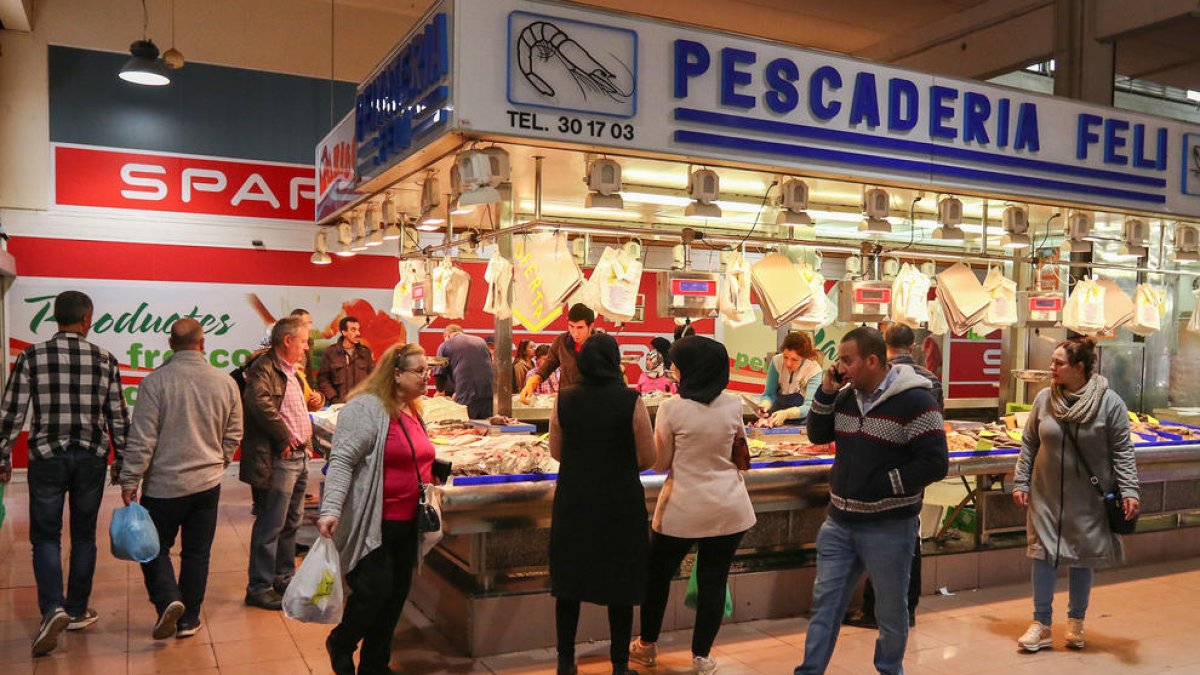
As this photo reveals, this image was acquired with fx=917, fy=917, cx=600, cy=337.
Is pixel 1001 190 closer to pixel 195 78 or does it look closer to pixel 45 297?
pixel 195 78

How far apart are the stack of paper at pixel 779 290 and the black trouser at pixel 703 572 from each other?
232 centimetres

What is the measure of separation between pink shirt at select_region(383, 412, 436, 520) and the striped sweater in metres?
1.93

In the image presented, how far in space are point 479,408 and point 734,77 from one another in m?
4.11

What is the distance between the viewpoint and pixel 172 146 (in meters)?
10.3

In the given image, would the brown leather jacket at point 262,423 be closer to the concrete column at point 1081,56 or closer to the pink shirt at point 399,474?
the pink shirt at point 399,474

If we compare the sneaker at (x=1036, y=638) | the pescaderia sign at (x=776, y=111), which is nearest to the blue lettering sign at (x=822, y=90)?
the pescaderia sign at (x=776, y=111)

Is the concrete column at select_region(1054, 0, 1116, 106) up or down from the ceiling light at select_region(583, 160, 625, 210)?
up

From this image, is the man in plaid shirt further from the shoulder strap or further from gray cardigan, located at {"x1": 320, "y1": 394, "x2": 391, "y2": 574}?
the shoulder strap

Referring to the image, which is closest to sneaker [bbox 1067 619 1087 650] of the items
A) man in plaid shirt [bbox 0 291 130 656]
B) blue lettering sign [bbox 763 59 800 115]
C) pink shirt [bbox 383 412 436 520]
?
blue lettering sign [bbox 763 59 800 115]

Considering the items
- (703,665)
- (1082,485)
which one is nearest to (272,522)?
(703,665)

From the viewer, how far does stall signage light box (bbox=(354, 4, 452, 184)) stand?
4.76 meters

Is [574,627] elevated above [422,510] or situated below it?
below

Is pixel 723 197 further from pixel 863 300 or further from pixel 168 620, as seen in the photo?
pixel 168 620

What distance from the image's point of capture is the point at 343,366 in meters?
8.89
